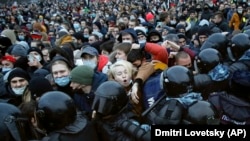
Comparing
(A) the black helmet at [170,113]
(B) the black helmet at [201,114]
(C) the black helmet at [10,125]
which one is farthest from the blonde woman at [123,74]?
(C) the black helmet at [10,125]

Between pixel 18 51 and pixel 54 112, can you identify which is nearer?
pixel 54 112

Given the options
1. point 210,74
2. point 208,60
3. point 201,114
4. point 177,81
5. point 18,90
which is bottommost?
point 18,90

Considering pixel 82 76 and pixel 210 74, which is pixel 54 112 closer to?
pixel 82 76

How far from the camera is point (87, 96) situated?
404 cm

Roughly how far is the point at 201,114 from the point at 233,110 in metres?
0.72

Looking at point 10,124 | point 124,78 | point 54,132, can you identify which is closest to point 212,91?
point 124,78

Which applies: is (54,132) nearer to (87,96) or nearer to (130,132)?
(130,132)

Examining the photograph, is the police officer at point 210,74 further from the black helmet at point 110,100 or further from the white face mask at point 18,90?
the white face mask at point 18,90

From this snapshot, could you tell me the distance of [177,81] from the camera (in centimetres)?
314

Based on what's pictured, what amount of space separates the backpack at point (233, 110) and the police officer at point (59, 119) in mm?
1214

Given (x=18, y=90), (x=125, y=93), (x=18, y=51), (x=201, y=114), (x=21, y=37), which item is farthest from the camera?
(x=21, y=37)

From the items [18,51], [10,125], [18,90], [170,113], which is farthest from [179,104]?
[18,51]

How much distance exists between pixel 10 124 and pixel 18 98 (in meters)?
2.16

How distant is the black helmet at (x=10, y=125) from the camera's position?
8.92 ft
